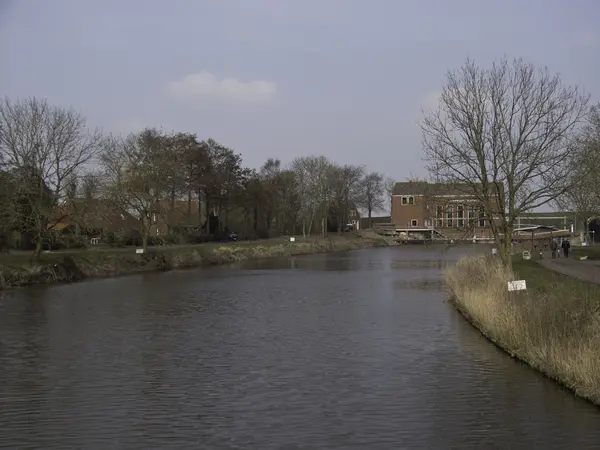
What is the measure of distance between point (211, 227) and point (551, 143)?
65.0m

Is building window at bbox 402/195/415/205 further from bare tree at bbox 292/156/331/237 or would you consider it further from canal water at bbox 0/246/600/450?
bare tree at bbox 292/156/331/237

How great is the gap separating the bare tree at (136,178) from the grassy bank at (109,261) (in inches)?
123

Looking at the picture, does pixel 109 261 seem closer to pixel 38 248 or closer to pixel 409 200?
pixel 38 248

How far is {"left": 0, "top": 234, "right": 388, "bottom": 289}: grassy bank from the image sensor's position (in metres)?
37.3

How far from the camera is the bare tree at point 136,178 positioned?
174ft

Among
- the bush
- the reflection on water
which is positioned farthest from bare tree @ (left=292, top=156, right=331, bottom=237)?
the reflection on water

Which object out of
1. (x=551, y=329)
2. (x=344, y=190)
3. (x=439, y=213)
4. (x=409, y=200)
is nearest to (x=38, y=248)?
(x=409, y=200)

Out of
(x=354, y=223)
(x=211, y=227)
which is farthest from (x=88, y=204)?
(x=354, y=223)

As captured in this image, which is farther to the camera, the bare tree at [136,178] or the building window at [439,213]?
the bare tree at [136,178]

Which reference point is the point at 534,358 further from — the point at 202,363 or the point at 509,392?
the point at 202,363

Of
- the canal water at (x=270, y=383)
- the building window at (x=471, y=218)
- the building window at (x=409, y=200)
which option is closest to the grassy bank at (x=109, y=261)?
the canal water at (x=270, y=383)

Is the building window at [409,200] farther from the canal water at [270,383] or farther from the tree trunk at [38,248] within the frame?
the tree trunk at [38,248]

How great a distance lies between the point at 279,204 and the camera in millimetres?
100312

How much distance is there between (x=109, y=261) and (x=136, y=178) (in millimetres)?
10369
